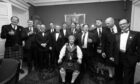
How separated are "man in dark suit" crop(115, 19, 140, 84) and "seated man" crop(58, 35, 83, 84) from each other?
0.81 meters

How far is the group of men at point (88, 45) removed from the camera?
6.64 ft

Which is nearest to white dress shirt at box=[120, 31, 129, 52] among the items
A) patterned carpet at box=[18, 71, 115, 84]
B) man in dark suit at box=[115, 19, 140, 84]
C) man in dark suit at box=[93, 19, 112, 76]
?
man in dark suit at box=[115, 19, 140, 84]

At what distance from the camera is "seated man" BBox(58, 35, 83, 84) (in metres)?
2.40

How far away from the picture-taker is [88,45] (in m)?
2.78

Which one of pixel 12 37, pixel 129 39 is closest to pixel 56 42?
pixel 12 37

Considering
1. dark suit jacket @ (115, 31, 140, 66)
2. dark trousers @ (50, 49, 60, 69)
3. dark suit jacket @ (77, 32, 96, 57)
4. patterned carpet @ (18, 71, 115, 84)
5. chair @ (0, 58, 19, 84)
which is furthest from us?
dark trousers @ (50, 49, 60, 69)

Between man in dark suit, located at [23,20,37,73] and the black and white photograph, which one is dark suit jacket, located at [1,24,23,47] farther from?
man in dark suit, located at [23,20,37,73]

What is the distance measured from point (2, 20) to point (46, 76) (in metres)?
1.83

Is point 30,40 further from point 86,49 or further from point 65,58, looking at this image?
point 86,49

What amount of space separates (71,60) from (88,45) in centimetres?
62

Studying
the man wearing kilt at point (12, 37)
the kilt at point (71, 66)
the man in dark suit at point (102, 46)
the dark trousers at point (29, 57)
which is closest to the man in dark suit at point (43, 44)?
the dark trousers at point (29, 57)

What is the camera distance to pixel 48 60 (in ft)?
10.6

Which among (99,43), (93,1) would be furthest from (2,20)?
(93,1)

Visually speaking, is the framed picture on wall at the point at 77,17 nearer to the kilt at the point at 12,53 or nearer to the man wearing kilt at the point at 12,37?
the man wearing kilt at the point at 12,37
